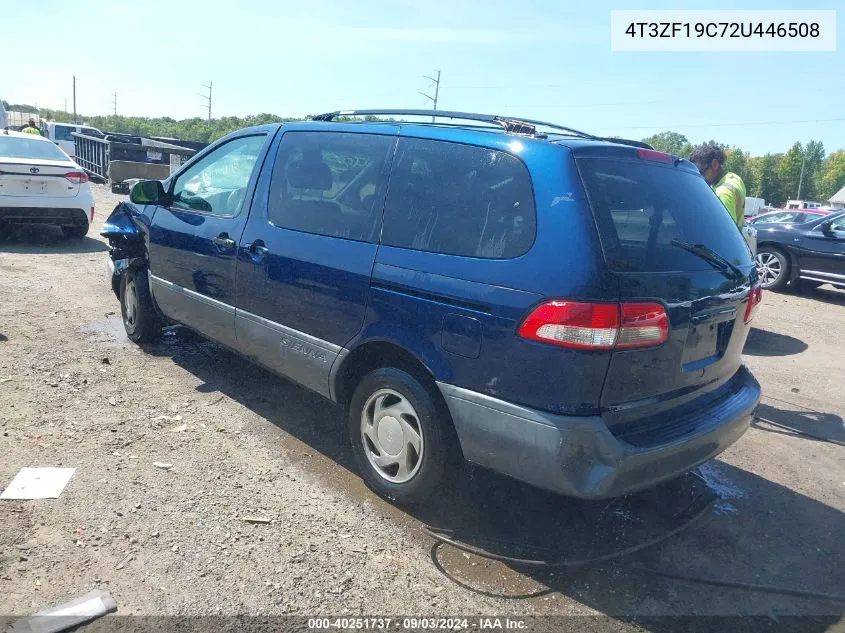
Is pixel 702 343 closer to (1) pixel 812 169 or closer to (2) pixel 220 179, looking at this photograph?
(2) pixel 220 179

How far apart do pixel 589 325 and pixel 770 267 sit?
417 inches

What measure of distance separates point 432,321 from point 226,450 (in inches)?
69.5

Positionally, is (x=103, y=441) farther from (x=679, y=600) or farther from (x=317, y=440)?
(x=679, y=600)

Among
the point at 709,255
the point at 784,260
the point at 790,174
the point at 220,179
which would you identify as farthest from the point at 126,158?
the point at 790,174

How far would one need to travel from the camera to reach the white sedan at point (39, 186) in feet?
31.6

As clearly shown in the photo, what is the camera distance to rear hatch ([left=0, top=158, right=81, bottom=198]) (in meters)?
9.55

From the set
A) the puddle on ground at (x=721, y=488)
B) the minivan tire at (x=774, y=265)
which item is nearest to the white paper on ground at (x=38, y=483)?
the puddle on ground at (x=721, y=488)

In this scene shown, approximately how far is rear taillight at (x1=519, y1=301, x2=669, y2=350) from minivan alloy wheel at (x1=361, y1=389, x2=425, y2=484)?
2.86 ft

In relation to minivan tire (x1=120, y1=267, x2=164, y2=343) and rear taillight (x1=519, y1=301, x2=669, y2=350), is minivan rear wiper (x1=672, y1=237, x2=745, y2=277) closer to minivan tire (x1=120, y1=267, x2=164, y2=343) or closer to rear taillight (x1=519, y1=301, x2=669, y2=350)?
rear taillight (x1=519, y1=301, x2=669, y2=350)

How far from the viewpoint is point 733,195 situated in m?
6.10

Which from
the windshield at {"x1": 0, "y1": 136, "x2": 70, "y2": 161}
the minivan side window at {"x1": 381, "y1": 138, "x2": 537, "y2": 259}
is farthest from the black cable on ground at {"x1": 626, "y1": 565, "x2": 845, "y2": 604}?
the windshield at {"x1": 0, "y1": 136, "x2": 70, "y2": 161}

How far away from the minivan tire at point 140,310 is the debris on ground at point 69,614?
3.29 m

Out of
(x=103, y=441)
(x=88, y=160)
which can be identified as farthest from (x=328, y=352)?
(x=88, y=160)

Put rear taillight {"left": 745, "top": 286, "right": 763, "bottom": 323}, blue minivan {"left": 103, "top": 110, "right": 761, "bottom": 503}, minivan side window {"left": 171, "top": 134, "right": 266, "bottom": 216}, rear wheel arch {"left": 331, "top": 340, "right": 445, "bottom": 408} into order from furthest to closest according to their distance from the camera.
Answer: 1. minivan side window {"left": 171, "top": 134, "right": 266, "bottom": 216}
2. rear taillight {"left": 745, "top": 286, "right": 763, "bottom": 323}
3. rear wheel arch {"left": 331, "top": 340, "right": 445, "bottom": 408}
4. blue minivan {"left": 103, "top": 110, "right": 761, "bottom": 503}
